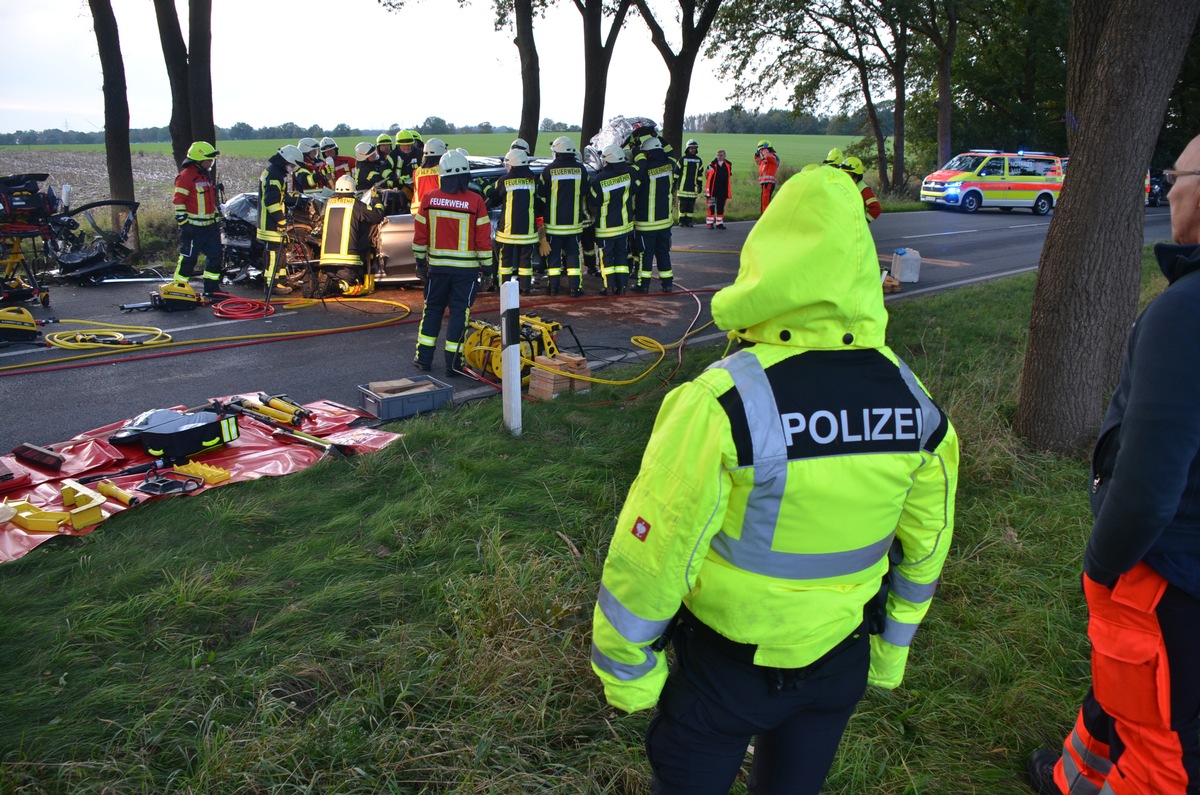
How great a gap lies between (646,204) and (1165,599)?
9.93 metres

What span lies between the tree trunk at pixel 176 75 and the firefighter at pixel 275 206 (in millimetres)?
4555

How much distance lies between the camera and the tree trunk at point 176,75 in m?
14.3

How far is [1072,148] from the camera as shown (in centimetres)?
581

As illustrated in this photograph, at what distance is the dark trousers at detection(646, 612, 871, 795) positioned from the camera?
199 centimetres

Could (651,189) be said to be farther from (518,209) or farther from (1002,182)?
(1002,182)

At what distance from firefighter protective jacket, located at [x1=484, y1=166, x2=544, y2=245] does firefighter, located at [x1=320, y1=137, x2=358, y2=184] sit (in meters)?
4.26

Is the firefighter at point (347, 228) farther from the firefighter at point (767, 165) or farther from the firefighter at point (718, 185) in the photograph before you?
the firefighter at point (767, 165)

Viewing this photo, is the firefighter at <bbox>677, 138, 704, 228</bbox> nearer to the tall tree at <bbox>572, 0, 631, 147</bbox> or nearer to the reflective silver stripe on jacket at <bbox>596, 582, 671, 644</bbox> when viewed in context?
the tall tree at <bbox>572, 0, 631, 147</bbox>

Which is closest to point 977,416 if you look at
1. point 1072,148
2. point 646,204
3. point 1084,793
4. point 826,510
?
point 1072,148

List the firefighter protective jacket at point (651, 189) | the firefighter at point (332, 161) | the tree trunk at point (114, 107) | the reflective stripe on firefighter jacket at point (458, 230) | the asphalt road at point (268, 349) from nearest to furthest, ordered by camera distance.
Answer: the asphalt road at point (268, 349) → the reflective stripe on firefighter jacket at point (458, 230) → the firefighter protective jacket at point (651, 189) → the tree trunk at point (114, 107) → the firefighter at point (332, 161)

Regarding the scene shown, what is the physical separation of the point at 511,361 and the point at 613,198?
5701mm

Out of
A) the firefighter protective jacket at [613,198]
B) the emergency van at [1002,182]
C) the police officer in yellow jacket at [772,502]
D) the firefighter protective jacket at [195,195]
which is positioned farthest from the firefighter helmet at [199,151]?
the emergency van at [1002,182]

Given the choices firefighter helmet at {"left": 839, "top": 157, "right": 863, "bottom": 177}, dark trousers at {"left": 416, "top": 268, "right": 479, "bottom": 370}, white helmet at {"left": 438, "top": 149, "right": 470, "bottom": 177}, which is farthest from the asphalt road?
firefighter helmet at {"left": 839, "top": 157, "right": 863, "bottom": 177}

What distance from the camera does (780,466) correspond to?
6.07 ft
